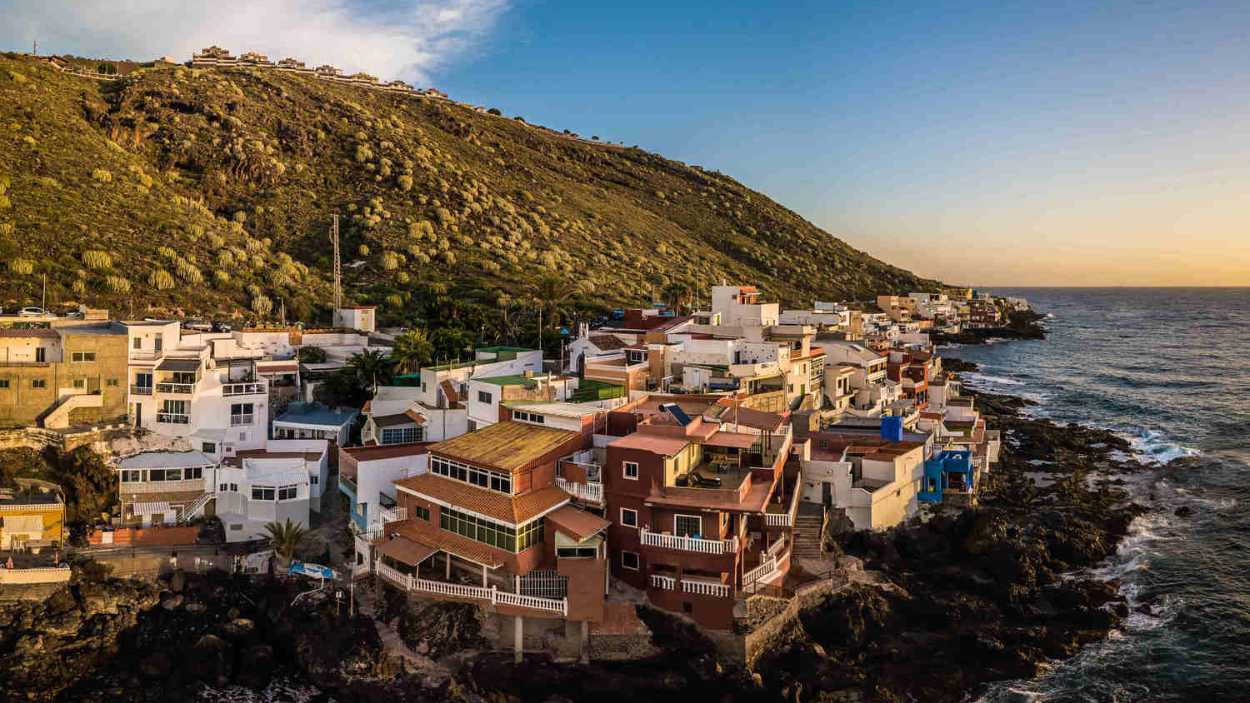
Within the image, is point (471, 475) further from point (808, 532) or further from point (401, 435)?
point (808, 532)

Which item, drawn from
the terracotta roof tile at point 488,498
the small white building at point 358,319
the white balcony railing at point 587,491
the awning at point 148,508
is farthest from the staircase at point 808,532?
the small white building at point 358,319

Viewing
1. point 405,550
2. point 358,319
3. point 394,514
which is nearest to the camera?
point 405,550

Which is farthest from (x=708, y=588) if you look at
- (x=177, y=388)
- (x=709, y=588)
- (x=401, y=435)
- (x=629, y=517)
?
(x=177, y=388)

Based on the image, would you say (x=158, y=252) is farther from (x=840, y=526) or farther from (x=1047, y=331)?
(x=1047, y=331)

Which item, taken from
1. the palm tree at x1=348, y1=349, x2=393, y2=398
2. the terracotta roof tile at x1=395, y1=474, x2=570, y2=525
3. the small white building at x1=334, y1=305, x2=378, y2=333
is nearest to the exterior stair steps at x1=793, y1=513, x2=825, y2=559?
the terracotta roof tile at x1=395, y1=474, x2=570, y2=525

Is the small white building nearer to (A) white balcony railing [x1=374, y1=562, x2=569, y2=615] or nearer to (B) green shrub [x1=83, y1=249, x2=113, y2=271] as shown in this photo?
(B) green shrub [x1=83, y1=249, x2=113, y2=271]

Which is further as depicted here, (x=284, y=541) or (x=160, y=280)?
(x=160, y=280)

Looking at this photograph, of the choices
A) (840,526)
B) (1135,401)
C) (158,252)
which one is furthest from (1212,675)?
(158,252)
